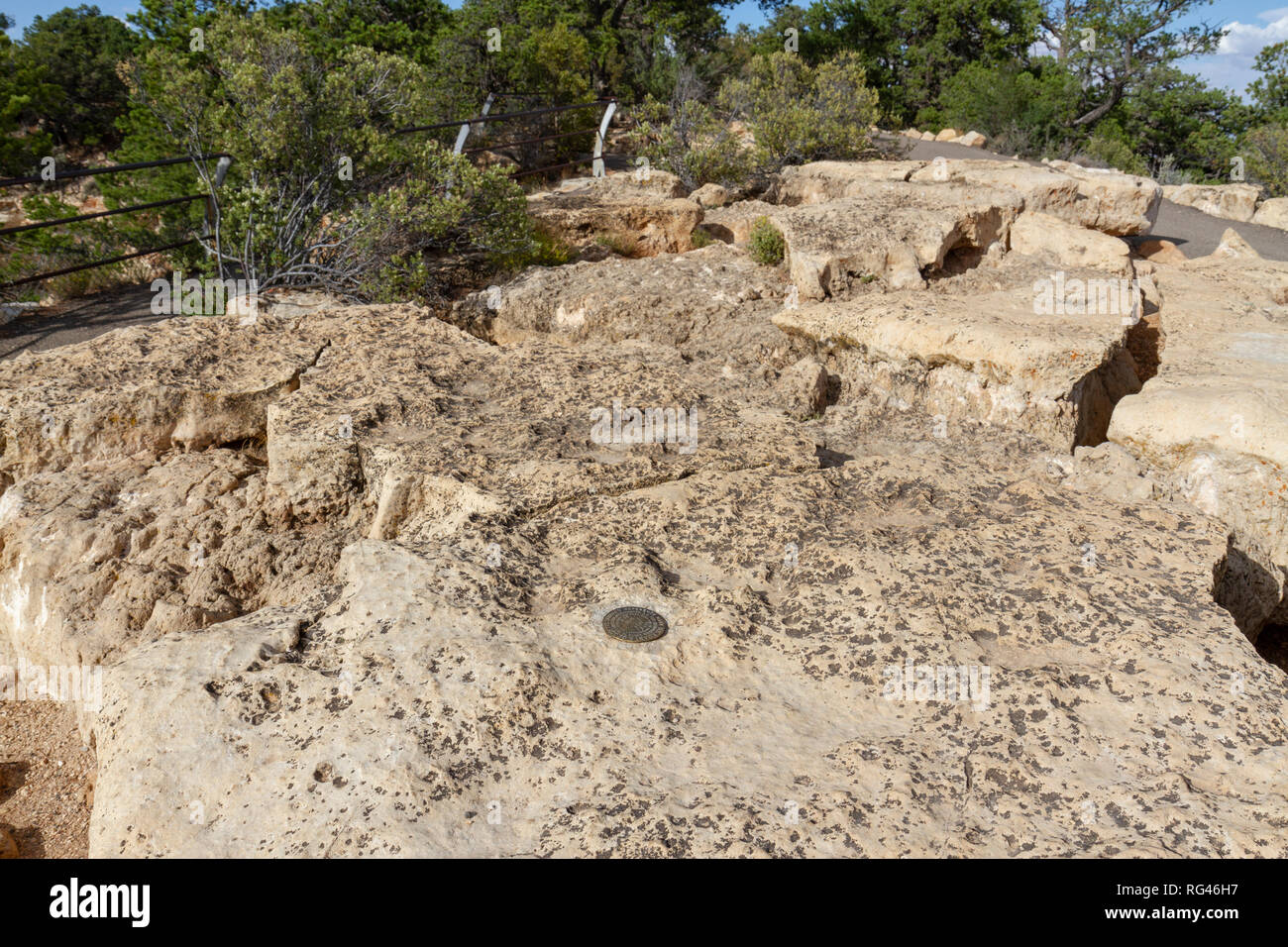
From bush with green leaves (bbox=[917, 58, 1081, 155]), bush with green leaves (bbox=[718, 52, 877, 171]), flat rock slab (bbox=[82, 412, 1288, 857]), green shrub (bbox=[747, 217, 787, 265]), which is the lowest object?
flat rock slab (bbox=[82, 412, 1288, 857])

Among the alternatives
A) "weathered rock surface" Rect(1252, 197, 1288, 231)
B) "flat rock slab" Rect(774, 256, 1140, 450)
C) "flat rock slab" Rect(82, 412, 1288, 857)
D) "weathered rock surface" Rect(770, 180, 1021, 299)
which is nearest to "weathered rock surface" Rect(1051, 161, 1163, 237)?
"weathered rock surface" Rect(770, 180, 1021, 299)

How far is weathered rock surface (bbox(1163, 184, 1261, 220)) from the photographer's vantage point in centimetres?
1570

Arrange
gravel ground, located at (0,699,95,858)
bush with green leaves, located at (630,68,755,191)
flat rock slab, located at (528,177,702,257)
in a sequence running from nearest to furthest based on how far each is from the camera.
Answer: gravel ground, located at (0,699,95,858), flat rock slab, located at (528,177,702,257), bush with green leaves, located at (630,68,755,191)

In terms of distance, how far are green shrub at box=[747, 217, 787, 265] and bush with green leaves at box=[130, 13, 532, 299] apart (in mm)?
2342

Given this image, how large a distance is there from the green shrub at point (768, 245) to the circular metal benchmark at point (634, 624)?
6.04 metres

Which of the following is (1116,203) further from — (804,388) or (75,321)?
(75,321)

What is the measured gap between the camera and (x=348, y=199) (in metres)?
8.73

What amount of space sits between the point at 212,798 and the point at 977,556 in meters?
2.90

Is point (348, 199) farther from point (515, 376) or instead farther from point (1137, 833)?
point (1137, 833)

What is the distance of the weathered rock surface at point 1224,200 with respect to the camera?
15.7 m

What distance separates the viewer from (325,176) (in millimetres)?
8453
